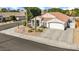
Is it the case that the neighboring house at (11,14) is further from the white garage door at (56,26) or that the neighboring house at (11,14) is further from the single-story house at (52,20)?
the white garage door at (56,26)

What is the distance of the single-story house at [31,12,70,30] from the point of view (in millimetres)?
8078

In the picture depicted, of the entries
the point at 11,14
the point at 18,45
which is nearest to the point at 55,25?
the point at 18,45

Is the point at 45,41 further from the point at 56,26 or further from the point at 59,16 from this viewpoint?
the point at 59,16

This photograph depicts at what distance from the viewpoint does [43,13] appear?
8172mm

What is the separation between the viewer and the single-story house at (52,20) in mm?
8078

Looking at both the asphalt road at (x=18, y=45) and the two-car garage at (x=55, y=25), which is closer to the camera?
the asphalt road at (x=18, y=45)

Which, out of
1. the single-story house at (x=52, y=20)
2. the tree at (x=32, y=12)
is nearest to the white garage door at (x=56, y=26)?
the single-story house at (x=52, y=20)

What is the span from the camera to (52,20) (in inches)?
323

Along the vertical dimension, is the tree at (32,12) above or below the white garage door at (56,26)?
above

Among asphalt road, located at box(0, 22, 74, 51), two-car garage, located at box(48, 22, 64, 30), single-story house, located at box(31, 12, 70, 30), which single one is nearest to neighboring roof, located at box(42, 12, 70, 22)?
single-story house, located at box(31, 12, 70, 30)

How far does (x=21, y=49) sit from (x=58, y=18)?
5.89ft
